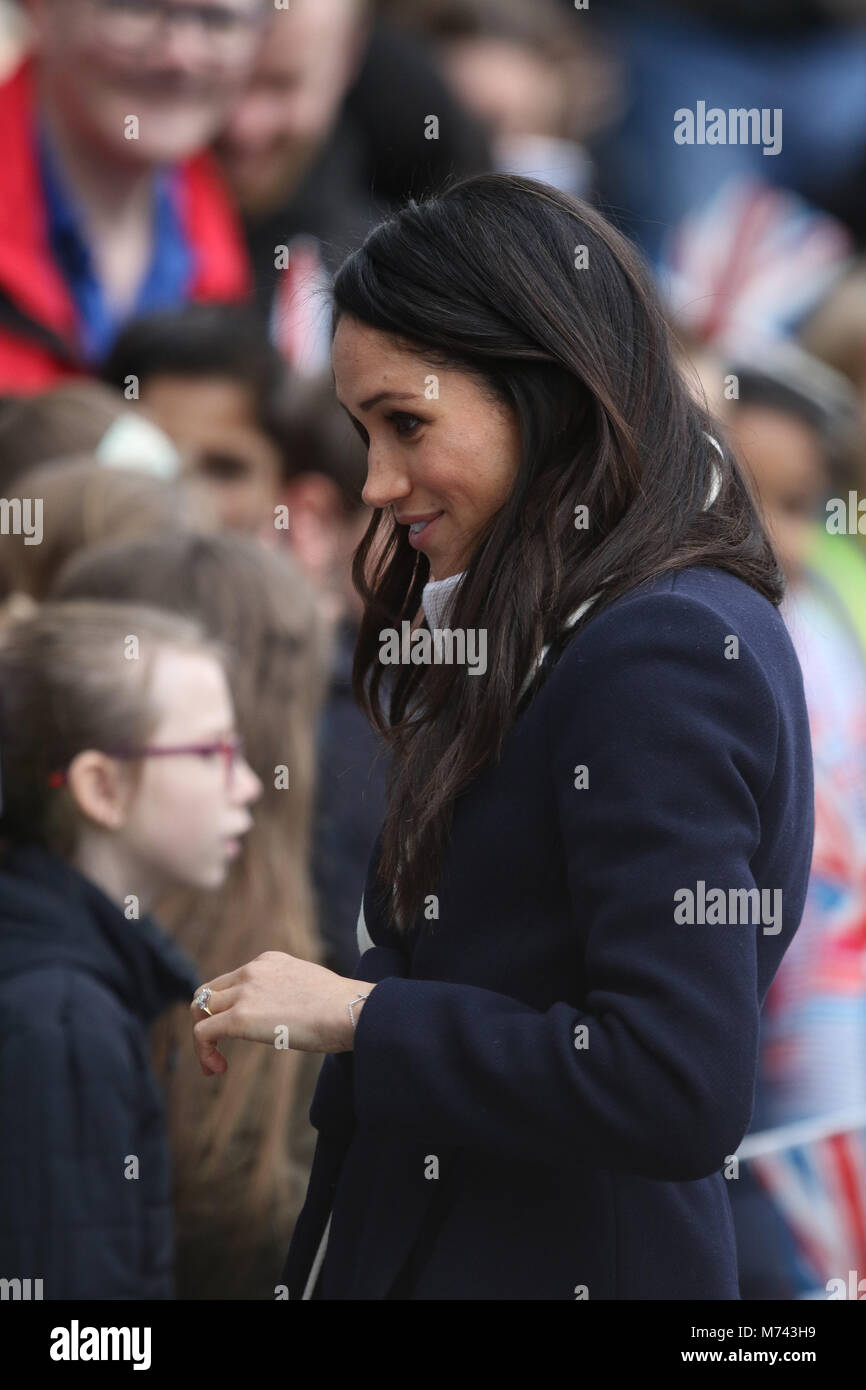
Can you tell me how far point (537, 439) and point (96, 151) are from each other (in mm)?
3285

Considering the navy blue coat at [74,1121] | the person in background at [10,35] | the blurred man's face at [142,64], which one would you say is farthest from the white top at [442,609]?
the person in background at [10,35]

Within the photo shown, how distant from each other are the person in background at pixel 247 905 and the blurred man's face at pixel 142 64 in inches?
66.2

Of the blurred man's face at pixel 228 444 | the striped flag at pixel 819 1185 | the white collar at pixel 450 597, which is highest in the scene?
the blurred man's face at pixel 228 444

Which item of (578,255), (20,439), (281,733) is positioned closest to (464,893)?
(578,255)

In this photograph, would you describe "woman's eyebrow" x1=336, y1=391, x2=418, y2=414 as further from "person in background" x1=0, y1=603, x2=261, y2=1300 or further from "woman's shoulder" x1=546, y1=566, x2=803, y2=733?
"person in background" x1=0, y1=603, x2=261, y2=1300

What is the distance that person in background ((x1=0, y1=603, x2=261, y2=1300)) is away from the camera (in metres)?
→ 2.34

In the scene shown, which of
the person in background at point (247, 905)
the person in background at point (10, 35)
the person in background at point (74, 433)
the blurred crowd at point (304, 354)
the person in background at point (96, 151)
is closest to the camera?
the person in background at point (247, 905)

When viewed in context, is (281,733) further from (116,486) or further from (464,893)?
(464,893)

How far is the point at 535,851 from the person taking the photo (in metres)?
1.61

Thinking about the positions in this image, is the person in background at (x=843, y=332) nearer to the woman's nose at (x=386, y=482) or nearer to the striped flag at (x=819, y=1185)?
the striped flag at (x=819, y=1185)

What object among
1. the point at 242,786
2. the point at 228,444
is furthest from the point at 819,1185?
the point at 228,444

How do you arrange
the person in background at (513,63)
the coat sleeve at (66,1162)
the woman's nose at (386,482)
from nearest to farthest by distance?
the woman's nose at (386,482) → the coat sleeve at (66,1162) → the person in background at (513,63)

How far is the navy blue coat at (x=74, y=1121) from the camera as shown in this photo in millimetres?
2326

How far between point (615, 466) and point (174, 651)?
1.33m
